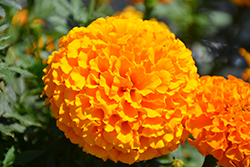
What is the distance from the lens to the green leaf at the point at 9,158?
0.99 metres

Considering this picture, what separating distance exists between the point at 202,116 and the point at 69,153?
0.54 m

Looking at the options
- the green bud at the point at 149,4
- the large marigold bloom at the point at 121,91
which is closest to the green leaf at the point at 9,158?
the large marigold bloom at the point at 121,91

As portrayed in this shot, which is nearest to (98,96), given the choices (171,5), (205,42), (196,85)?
(196,85)

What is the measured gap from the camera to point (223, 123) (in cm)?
88

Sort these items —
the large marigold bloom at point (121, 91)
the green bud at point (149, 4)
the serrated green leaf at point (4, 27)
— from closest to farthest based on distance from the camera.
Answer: the large marigold bloom at point (121, 91), the serrated green leaf at point (4, 27), the green bud at point (149, 4)

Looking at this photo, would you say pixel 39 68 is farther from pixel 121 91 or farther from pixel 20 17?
pixel 20 17

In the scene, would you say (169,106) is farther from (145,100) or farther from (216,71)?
(216,71)

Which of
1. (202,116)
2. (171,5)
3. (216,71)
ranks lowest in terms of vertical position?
(216,71)

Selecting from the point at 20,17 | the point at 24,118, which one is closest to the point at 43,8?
the point at 20,17

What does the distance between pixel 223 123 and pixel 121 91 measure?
34 centimetres

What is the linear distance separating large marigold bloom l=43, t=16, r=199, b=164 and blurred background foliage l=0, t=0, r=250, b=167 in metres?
0.19

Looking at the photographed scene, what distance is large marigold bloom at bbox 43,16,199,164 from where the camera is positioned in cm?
81

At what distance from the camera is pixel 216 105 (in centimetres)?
91

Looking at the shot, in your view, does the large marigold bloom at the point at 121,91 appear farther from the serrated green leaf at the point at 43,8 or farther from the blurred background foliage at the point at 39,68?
the serrated green leaf at the point at 43,8
